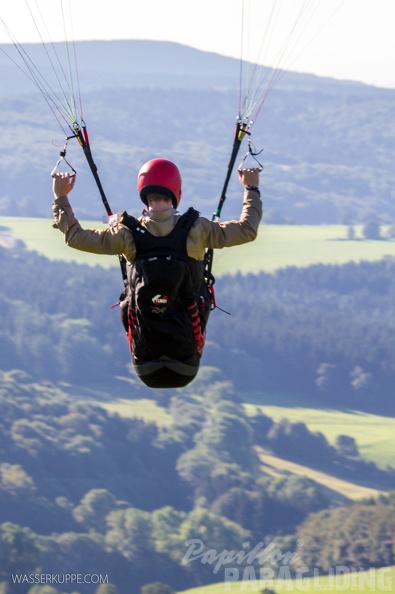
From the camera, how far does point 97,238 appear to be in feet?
28.9

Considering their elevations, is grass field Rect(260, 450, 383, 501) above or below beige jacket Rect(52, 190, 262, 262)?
above

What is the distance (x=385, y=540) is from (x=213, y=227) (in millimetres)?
94753

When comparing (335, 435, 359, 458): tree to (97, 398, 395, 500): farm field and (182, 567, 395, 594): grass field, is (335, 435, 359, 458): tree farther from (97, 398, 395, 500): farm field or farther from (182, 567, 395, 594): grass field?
(182, 567, 395, 594): grass field

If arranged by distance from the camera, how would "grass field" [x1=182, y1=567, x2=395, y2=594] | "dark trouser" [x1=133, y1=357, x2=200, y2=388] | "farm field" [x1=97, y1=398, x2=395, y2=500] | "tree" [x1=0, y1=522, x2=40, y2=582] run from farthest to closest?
"farm field" [x1=97, y1=398, x2=395, y2=500], "tree" [x1=0, y1=522, x2=40, y2=582], "grass field" [x1=182, y1=567, x2=395, y2=594], "dark trouser" [x1=133, y1=357, x2=200, y2=388]

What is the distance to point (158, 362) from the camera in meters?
9.24

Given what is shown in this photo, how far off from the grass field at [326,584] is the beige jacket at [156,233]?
76464 millimetres

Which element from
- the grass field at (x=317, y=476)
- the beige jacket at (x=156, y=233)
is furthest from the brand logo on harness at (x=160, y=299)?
the grass field at (x=317, y=476)

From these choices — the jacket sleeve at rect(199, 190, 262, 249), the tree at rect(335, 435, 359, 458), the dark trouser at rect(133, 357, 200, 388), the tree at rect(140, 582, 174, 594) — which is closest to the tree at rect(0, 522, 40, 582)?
the tree at rect(140, 582, 174, 594)

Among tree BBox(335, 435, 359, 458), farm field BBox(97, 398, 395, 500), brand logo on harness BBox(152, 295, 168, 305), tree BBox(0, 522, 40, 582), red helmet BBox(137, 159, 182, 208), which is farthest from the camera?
farm field BBox(97, 398, 395, 500)

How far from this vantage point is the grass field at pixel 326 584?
8606 cm

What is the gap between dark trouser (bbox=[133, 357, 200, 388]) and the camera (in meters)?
9.26

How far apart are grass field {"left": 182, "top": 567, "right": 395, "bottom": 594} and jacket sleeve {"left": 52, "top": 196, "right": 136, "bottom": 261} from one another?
7660 cm

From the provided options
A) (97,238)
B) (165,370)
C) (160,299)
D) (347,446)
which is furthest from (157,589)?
(97,238)

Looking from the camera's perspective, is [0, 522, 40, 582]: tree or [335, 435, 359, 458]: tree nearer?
[0, 522, 40, 582]: tree
